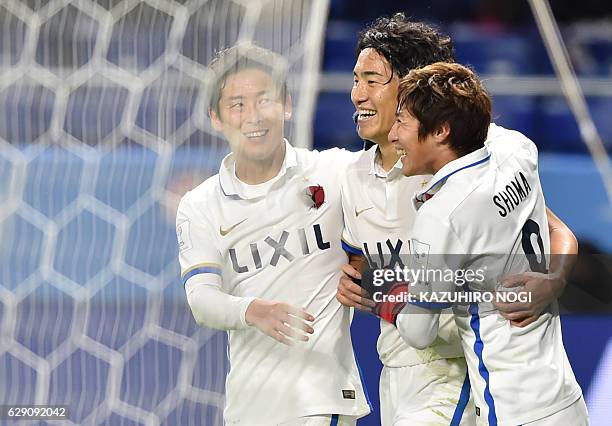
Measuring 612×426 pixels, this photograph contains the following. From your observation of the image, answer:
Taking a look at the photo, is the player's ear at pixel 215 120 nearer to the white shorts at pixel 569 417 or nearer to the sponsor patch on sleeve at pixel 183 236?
the sponsor patch on sleeve at pixel 183 236

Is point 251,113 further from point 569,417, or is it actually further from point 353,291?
point 569,417

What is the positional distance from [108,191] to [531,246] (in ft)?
2.21

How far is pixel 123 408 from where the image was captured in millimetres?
1795

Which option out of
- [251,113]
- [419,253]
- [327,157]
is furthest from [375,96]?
[419,253]

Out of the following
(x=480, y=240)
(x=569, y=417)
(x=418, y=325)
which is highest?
(x=480, y=240)

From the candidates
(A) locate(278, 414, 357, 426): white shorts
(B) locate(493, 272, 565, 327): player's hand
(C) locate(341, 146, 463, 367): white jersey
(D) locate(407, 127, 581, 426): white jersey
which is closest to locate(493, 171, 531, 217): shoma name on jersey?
(D) locate(407, 127, 581, 426): white jersey

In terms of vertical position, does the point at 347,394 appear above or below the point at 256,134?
below

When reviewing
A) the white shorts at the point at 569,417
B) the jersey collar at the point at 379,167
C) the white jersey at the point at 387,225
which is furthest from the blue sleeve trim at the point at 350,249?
the white shorts at the point at 569,417

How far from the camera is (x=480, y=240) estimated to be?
5.17ft

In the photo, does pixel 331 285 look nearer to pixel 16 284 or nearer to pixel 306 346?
pixel 306 346

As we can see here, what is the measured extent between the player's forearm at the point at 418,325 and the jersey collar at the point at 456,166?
0.18m

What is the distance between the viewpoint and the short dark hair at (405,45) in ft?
6.05

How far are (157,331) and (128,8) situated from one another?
514 mm

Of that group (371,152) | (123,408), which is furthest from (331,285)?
(123,408)
